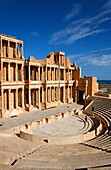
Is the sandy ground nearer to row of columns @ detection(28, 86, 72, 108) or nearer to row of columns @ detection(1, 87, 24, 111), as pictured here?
row of columns @ detection(1, 87, 24, 111)

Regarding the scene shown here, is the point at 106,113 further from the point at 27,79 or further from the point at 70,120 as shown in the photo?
the point at 27,79

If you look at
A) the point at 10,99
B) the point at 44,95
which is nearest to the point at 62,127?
the point at 10,99

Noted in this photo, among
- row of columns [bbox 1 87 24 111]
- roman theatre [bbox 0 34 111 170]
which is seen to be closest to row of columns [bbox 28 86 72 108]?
roman theatre [bbox 0 34 111 170]

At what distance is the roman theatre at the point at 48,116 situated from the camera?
12461 millimetres

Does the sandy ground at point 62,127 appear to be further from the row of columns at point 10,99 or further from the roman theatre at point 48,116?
the row of columns at point 10,99

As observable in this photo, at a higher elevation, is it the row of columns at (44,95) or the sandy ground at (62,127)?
the row of columns at (44,95)

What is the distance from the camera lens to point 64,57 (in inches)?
1542

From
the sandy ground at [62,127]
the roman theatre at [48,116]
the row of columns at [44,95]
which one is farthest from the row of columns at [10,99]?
the sandy ground at [62,127]

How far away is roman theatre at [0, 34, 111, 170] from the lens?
12.5 metres

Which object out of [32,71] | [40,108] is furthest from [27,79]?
[40,108]

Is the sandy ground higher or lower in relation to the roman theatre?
lower

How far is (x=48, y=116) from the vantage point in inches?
1080

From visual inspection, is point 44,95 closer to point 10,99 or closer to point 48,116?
point 48,116

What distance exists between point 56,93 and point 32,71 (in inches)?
282
